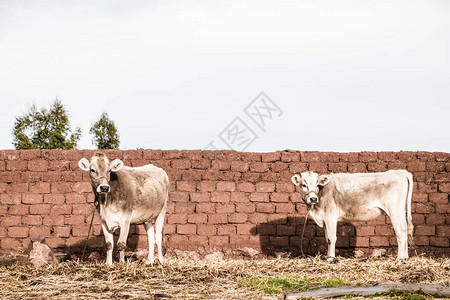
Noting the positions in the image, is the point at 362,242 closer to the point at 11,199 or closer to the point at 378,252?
the point at 378,252

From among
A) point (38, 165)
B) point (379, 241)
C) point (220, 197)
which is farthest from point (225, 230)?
point (38, 165)

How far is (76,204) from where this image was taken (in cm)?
1059

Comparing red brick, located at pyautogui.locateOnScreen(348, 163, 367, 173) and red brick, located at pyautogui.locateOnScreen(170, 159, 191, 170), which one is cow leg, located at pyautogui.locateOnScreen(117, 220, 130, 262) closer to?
red brick, located at pyautogui.locateOnScreen(170, 159, 191, 170)

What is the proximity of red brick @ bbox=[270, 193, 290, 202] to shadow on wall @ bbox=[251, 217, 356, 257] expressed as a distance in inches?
15.1

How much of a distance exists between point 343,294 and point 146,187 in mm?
3932

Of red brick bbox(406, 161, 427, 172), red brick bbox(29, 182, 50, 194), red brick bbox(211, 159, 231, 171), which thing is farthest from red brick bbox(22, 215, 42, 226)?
red brick bbox(406, 161, 427, 172)

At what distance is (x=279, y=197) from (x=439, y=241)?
10.9 ft

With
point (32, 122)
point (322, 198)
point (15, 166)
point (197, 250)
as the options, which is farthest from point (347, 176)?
point (32, 122)

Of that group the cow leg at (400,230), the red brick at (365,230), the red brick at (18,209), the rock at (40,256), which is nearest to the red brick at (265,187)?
the red brick at (365,230)

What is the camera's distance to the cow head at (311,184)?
9226 mm

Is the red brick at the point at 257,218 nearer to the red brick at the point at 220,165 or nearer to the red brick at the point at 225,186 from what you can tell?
the red brick at the point at 225,186

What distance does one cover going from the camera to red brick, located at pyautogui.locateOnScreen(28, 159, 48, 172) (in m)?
10.8

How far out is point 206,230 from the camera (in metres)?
10.5

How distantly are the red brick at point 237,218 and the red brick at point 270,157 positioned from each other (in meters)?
1.20
